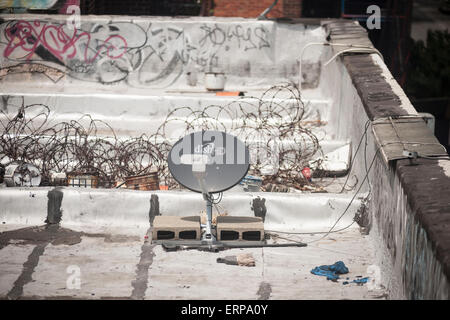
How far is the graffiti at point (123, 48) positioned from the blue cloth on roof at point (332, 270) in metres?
10.4

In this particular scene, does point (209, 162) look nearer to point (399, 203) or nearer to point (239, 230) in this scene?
point (239, 230)

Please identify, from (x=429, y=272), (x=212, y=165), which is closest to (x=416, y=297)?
(x=429, y=272)

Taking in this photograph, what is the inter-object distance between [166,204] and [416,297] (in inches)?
193

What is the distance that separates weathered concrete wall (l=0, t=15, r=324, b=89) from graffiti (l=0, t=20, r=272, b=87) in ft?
0.08

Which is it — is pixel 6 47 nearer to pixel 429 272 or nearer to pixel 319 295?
pixel 319 295

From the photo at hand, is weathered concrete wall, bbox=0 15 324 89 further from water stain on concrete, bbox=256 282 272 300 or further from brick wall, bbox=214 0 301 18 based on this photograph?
water stain on concrete, bbox=256 282 272 300

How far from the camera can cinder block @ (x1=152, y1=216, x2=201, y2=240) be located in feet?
38.4

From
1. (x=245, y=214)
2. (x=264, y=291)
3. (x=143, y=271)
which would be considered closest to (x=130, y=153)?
(x=245, y=214)

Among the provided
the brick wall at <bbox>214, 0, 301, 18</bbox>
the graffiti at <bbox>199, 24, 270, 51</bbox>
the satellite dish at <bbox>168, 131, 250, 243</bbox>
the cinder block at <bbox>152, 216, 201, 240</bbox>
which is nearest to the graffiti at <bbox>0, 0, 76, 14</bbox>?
the brick wall at <bbox>214, 0, 301, 18</bbox>

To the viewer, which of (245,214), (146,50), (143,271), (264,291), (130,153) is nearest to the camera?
(264,291)

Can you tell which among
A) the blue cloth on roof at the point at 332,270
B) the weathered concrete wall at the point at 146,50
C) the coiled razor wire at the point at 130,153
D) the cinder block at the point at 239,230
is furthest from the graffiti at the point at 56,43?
the blue cloth on roof at the point at 332,270

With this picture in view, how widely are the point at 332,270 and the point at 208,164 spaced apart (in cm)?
232

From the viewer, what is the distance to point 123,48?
67.3ft

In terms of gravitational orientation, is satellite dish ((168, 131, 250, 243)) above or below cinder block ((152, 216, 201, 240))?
above
